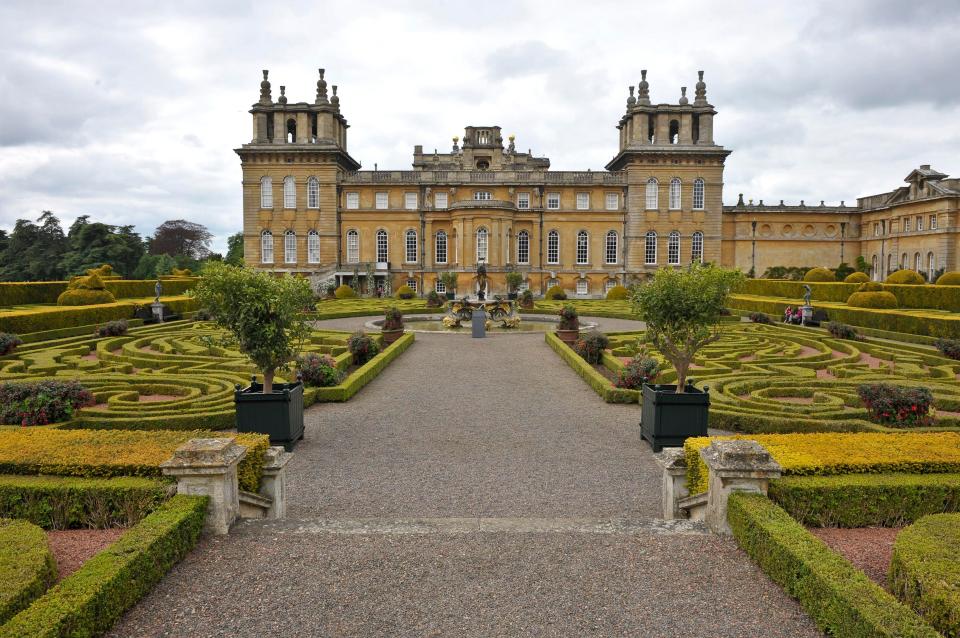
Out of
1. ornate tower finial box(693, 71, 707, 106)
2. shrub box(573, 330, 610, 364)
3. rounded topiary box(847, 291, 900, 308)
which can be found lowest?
shrub box(573, 330, 610, 364)

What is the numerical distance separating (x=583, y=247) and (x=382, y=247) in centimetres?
1383

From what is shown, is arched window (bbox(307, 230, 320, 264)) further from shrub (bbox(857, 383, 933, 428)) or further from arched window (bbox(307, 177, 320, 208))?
shrub (bbox(857, 383, 933, 428))

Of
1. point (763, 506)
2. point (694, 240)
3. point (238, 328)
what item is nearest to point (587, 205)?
point (694, 240)

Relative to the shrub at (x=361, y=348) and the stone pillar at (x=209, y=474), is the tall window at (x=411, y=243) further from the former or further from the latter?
the stone pillar at (x=209, y=474)

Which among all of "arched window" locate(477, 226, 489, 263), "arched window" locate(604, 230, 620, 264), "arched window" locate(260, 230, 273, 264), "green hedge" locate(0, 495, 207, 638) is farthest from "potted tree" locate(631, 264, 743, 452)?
"arched window" locate(260, 230, 273, 264)

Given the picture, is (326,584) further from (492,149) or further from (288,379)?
(492,149)

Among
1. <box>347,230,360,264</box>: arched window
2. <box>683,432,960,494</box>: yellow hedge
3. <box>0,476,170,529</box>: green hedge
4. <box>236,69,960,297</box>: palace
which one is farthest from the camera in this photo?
<box>347,230,360,264</box>: arched window

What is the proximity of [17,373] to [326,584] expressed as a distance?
12014 mm

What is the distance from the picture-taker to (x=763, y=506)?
564 cm

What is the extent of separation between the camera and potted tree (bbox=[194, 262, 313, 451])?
962 centimetres

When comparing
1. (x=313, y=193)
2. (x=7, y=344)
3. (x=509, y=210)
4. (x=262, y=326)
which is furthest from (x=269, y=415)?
(x=313, y=193)

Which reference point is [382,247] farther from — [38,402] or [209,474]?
[209,474]

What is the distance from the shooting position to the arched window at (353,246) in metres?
46.1

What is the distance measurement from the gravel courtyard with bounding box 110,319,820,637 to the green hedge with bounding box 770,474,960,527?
2.68 feet
